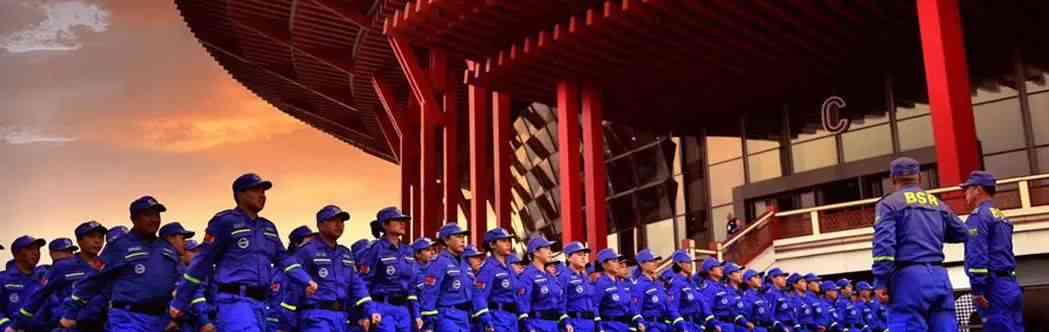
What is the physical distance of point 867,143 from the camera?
26.3 meters

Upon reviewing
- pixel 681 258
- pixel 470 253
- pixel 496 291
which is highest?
pixel 681 258

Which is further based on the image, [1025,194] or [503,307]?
[1025,194]

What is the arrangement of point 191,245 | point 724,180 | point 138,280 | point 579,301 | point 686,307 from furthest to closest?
point 724,180, point 686,307, point 579,301, point 191,245, point 138,280

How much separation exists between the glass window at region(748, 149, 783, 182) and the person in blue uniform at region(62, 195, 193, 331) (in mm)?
20899

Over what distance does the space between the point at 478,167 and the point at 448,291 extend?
16369 mm

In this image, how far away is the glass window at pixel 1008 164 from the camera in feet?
77.6

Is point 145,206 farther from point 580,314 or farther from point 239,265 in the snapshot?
point 580,314

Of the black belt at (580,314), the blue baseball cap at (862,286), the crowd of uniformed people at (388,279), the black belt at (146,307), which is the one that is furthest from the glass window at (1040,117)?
the black belt at (146,307)

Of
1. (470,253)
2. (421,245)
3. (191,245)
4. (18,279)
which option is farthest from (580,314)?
(18,279)

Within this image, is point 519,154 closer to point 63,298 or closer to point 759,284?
point 759,284

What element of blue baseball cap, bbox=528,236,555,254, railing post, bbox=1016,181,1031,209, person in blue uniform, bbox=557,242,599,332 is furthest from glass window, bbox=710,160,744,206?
blue baseball cap, bbox=528,236,555,254

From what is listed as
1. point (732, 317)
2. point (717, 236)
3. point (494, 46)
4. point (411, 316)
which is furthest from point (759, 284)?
point (717, 236)

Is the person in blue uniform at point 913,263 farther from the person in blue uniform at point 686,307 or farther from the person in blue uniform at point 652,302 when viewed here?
the person in blue uniform at point 686,307

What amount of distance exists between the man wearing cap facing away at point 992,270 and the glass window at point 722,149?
1882 cm
